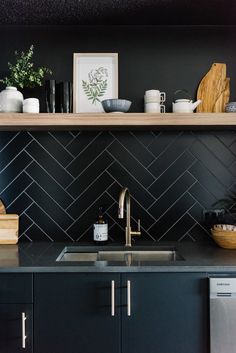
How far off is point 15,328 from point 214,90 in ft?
5.53

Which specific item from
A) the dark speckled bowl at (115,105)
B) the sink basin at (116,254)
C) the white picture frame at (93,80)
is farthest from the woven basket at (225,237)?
the white picture frame at (93,80)

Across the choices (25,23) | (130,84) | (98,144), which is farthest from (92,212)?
(25,23)

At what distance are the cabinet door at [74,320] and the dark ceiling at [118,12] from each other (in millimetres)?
1430

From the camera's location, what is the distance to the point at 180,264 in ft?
4.85

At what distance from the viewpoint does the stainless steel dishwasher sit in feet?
4.71

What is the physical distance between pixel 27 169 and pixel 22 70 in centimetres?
59

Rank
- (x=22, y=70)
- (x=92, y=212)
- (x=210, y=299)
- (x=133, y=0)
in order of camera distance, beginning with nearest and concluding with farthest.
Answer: (x=210, y=299) < (x=133, y=0) < (x=22, y=70) < (x=92, y=212)

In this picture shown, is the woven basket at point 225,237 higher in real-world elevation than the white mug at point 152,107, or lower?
lower

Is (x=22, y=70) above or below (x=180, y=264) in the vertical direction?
above

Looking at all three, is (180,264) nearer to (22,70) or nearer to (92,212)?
(92,212)

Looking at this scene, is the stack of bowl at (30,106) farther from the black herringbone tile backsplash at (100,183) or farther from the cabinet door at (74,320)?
the cabinet door at (74,320)

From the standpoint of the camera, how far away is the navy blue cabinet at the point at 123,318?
4.78ft

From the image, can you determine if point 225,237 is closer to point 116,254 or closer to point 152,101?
point 116,254

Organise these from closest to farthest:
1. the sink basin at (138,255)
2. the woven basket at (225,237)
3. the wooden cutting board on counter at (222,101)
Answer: the woven basket at (225,237) → the sink basin at (138,255) → the wooden cutting board on counter at (222,101)
